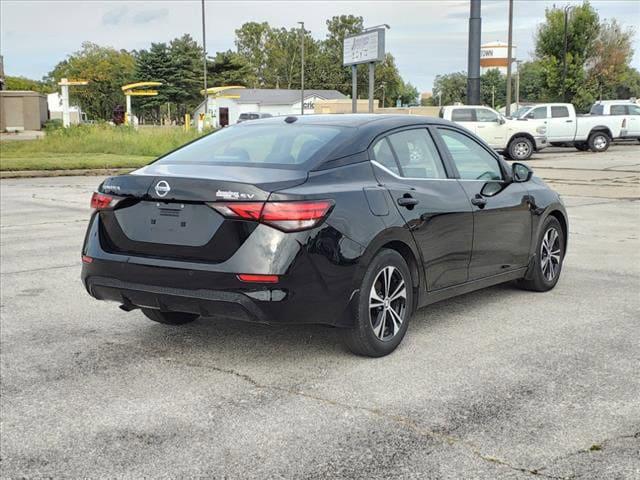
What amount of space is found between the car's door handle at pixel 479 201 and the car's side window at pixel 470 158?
6.6 inches

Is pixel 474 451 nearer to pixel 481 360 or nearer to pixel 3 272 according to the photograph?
pixel 481 360

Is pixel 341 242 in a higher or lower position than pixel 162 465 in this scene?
higher

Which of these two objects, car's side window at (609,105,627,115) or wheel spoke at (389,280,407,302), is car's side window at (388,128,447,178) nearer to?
wheel spoke at (389,280,407,302)

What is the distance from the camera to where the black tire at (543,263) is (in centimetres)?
680

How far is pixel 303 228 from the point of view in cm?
448

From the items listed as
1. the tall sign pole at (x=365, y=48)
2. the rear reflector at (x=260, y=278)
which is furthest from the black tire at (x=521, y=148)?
the rear reflector at (x=260, y=278)

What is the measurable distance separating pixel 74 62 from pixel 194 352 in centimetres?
9933

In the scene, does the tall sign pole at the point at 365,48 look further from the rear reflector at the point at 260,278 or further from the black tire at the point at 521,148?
the rear reflector at the point at 260,278

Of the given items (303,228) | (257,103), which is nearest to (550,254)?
(303,228)

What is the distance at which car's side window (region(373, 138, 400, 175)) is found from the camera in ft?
17.2

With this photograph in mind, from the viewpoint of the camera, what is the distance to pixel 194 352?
17.1 feet

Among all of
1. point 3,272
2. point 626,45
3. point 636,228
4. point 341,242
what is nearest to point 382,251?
point 341,242

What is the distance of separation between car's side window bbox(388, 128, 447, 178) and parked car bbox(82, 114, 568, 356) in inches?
A: 0.4

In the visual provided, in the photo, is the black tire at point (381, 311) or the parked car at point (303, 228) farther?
the black tire at point (381, 311)
